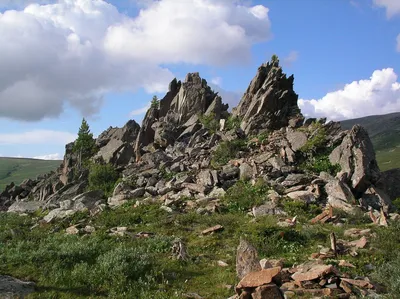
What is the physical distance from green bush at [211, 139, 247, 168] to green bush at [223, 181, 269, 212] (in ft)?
22.4

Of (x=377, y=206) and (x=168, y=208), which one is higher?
(x=168, y=208)

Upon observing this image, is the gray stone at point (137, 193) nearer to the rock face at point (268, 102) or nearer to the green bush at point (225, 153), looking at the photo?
the green bush at point (225, 153)

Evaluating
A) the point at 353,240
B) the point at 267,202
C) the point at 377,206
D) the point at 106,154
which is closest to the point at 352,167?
the point at 377,206

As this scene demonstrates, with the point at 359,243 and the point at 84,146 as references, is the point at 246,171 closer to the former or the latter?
the point at 359,243

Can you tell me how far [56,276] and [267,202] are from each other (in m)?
15.0

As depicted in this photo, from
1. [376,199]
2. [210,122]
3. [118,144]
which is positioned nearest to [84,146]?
[118,144]

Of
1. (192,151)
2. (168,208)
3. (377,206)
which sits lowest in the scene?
(377,206)

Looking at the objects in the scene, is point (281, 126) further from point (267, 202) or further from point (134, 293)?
point (134, 293)

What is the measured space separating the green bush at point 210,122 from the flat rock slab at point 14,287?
3751 centimetres

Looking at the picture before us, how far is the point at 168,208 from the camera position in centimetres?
2428

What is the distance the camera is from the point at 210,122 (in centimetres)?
4962

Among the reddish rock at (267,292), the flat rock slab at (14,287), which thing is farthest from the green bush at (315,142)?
the flat rock slab at (14,287)

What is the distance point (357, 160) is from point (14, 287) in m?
24.6

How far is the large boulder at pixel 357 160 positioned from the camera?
26.5 m
